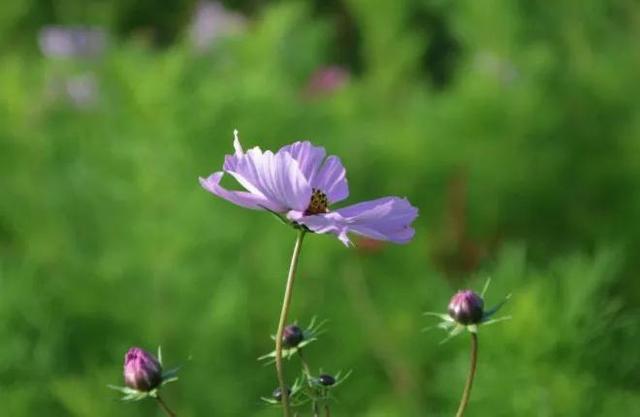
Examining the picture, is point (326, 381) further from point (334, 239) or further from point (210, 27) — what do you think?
point (210, 27)

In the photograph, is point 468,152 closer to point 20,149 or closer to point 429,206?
point 429,206

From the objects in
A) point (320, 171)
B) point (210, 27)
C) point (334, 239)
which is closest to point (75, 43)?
point (210, 27)

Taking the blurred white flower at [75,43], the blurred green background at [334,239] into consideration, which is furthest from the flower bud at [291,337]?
the blurred white flower at [75,43]

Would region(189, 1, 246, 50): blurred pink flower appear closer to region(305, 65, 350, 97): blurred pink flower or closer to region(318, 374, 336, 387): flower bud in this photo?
region(305, 65, 350, 97): blurred pink flower

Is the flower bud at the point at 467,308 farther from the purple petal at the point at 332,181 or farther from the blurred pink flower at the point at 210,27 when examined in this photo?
the blurred pink flower at the point at 210,27

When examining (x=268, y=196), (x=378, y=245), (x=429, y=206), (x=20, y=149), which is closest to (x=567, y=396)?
(x=378, y=245)

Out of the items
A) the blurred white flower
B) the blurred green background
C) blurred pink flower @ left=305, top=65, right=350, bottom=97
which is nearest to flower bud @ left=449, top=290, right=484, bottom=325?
the blurred green background
